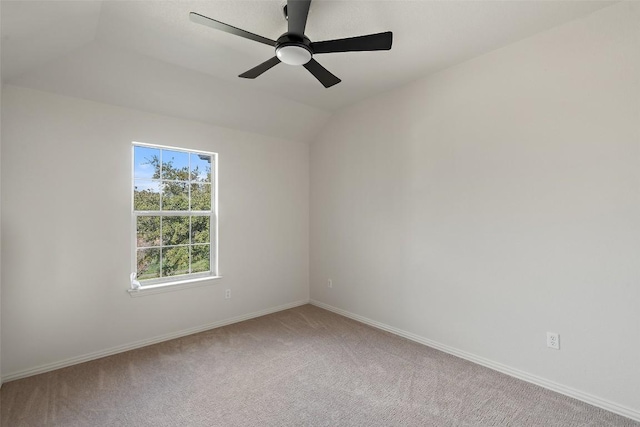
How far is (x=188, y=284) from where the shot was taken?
11.2 ft

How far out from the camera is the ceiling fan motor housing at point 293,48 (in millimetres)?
1851

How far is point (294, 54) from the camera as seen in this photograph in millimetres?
1938

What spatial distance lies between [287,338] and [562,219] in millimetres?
2699

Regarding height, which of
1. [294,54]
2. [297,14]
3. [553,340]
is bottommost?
[553,340]

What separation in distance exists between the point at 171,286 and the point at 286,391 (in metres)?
1.75

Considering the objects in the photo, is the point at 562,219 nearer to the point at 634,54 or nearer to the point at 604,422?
the point at 634,54

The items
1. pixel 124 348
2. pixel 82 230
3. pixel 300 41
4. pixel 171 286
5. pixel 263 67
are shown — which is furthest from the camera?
pixel 171 286

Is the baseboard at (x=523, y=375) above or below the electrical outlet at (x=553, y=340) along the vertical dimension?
below

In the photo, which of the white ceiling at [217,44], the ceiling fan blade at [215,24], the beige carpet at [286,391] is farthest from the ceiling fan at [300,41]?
the beige carpet at [286,391]

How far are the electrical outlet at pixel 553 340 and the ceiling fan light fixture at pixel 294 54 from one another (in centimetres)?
267

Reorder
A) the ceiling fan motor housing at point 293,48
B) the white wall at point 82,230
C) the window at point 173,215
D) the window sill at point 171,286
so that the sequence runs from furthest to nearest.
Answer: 1. the window at point 173,215
2. the window sill at point 171,286
3. the white wall at point 82,230
4. the ceiling fan motor housing at point 293,48

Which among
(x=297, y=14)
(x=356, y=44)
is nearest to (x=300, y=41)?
(x=297, y=14)

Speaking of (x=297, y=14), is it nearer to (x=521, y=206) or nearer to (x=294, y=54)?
(x=294, y=54)

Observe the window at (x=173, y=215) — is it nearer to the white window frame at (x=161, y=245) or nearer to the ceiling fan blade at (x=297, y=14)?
the white window frame at (x=161, y=245)
